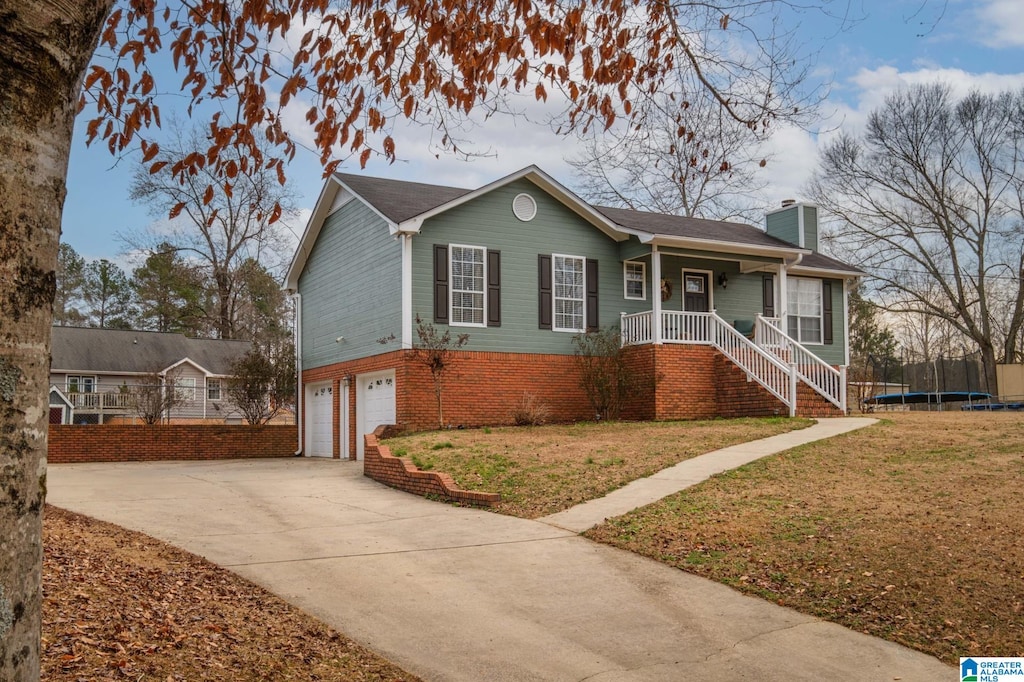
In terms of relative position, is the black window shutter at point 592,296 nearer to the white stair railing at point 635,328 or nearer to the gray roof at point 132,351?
the white stair railing at point 635,328

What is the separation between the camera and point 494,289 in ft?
68.3

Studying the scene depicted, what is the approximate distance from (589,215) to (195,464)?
11.1 m

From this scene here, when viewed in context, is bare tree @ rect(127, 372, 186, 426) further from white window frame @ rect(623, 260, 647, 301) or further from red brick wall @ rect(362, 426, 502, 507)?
white window frame @ rect(623, 260, 647, 301)

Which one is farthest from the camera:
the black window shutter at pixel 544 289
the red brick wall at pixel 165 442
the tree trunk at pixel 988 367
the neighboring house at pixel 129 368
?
the neighboring house at pixel 129 368

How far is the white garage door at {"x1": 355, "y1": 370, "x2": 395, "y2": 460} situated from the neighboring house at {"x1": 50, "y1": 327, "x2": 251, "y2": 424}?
18.3m

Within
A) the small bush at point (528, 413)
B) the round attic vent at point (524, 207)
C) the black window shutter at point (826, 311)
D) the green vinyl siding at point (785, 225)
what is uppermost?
the green vinyl siding at point (785, 225)

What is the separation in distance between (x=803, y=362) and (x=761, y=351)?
8.52ft

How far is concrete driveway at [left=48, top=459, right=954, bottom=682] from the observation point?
6.03m

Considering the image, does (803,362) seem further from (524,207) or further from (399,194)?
(399,194)

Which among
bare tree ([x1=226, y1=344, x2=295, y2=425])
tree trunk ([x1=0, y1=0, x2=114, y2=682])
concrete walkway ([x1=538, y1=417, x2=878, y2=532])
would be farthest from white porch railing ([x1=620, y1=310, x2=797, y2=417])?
tree trunk ([x1=0, y1=0, x2=114, y2=682])

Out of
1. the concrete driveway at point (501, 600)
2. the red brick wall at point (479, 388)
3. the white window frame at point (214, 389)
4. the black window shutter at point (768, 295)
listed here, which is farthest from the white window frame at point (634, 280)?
the white window frame at point (214, 389)

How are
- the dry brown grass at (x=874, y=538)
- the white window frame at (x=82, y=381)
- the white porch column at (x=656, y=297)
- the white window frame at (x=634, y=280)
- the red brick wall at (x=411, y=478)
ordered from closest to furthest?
1. the dry brown grass at (x=874, y=538)
2. the red brick wall at (x=411, y=478)
3. the white porch column at (x=656, y=297)
4. the white window frame at (x=634, y=280)
5. the white window frame at (x=82, y=381)

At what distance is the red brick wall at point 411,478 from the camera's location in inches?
470

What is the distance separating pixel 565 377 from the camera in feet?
70.8
